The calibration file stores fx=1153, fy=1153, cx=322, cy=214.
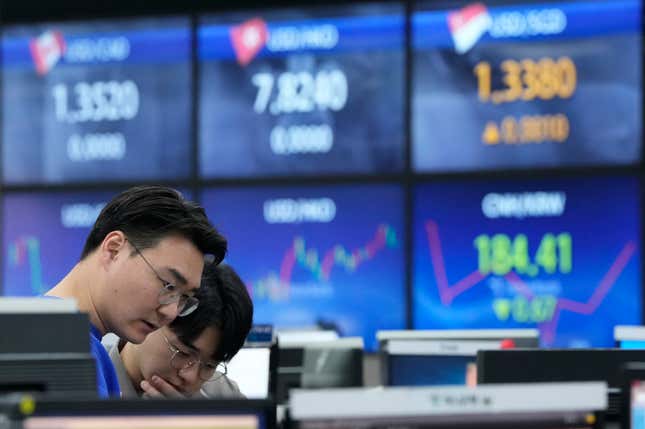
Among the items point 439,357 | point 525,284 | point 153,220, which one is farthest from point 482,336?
point 153,220

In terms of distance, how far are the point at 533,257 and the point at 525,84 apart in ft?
2.59

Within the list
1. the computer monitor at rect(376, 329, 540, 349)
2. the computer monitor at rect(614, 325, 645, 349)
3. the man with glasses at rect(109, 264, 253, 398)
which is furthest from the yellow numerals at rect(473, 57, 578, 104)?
the man with glasses at rect(109, 264, 253, 398)

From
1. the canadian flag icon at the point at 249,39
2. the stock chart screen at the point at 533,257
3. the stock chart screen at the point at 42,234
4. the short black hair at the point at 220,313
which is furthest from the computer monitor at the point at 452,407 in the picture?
the stock chart screen at the point at 42,234

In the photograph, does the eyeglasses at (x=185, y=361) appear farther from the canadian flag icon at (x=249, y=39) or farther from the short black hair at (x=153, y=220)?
the canadian flag icon at (x=249, y=39)

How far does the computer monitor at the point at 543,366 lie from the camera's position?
2316 millimetres

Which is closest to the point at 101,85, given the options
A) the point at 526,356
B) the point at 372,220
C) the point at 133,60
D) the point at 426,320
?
the point at 133,60

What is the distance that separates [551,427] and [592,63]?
3.98 metres

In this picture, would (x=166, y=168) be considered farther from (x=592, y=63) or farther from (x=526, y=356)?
(x=526, y=356)

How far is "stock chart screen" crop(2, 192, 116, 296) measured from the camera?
5.74 metres

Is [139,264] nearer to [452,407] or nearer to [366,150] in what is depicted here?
[452,407]

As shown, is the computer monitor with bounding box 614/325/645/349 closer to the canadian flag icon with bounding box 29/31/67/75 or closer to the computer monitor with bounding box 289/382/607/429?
the computer monitor with bounding box 289/382/607/429

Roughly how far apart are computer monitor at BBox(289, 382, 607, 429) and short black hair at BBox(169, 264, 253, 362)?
116 cm

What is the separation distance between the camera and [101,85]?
5.80 metres

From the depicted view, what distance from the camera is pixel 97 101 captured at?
19.0ft
